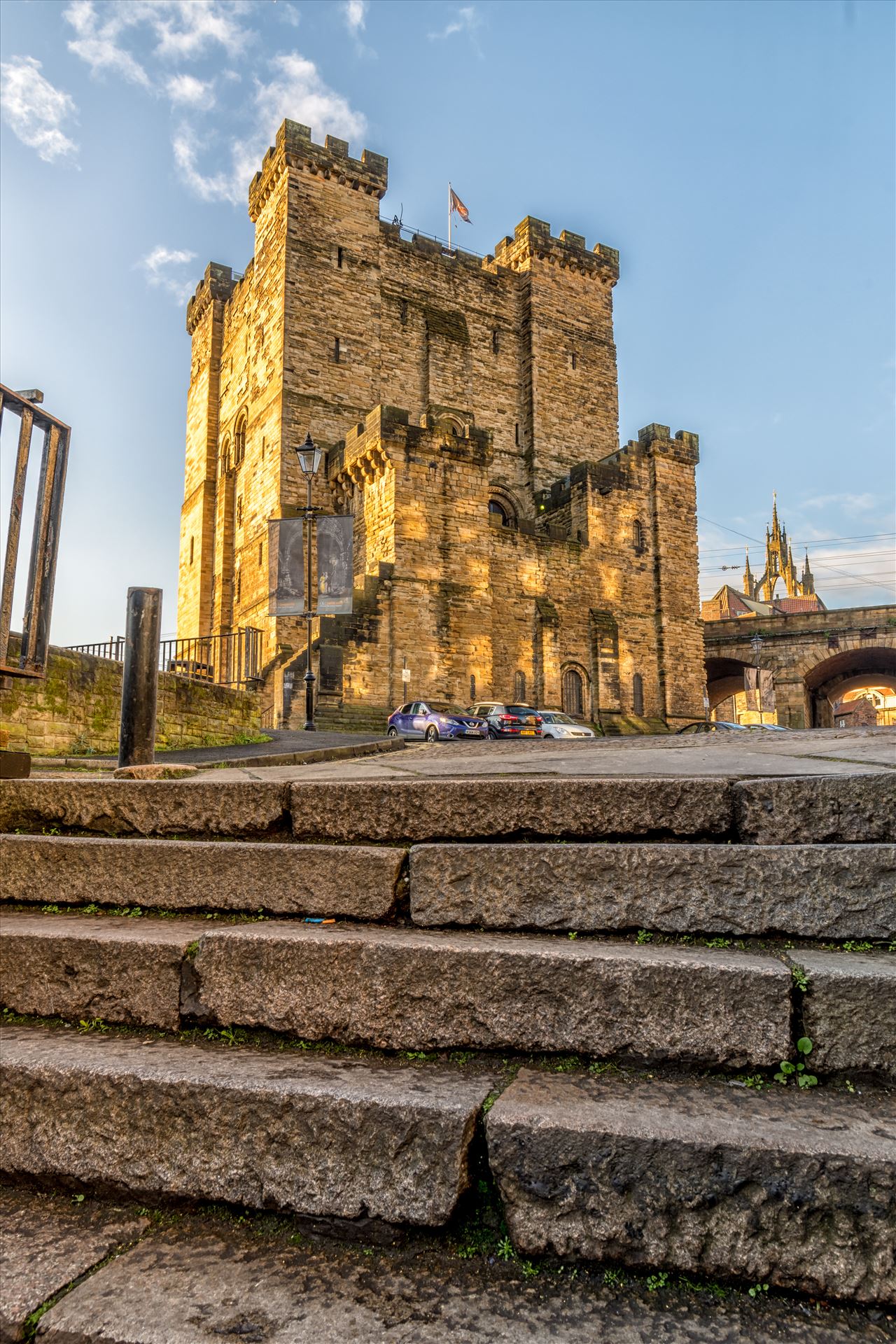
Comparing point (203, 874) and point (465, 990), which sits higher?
point (203, 874)

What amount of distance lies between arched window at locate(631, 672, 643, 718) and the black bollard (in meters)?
25.4

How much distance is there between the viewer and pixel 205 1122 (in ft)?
5.99

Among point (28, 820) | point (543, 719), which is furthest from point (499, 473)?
point (28, 820)

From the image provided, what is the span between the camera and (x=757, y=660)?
36844 mm

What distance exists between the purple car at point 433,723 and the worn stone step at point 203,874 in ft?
44.7

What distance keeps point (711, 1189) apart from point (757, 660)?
124 ft

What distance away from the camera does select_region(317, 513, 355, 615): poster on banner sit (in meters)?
18.2

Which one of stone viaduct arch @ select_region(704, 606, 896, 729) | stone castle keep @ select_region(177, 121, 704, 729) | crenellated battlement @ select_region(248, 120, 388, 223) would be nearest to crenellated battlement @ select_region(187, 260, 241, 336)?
stone castle keep @ select_region(177, 121, 704, 729)

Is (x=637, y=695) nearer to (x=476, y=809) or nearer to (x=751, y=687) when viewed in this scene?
(x=751, y=687)

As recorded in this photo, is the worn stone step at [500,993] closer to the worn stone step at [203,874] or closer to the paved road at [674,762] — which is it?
the worn stone step at [203,874]

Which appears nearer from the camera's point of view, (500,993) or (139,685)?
(500,993)

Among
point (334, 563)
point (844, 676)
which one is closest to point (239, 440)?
point (334, 563)

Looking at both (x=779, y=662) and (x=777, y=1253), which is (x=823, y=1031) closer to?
(x=777, y=1253)

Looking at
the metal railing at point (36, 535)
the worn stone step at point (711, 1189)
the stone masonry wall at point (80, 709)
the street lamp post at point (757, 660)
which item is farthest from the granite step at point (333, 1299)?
the street lamp post at point (757, 660)
